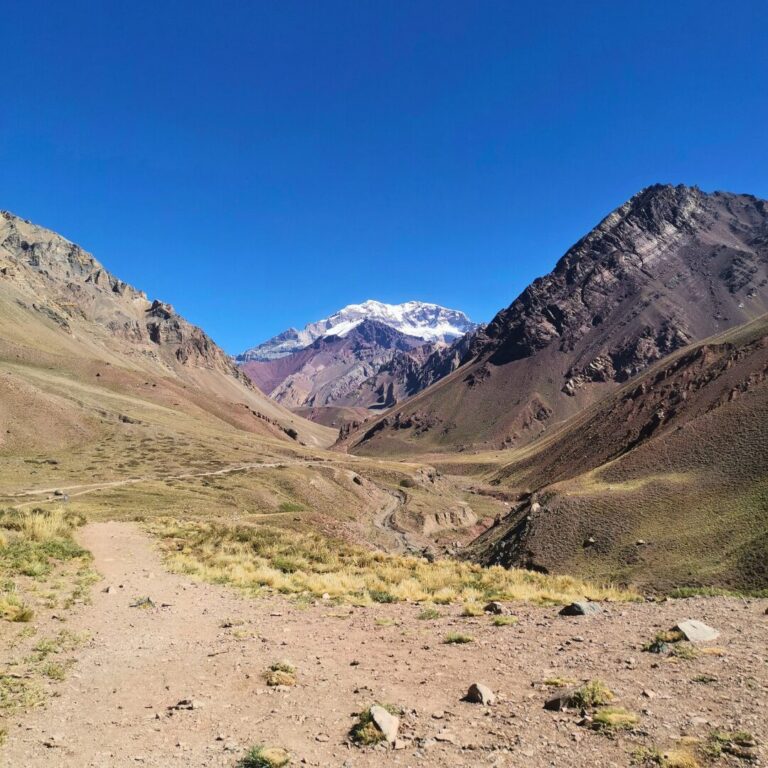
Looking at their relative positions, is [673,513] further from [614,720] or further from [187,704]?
[187,704]

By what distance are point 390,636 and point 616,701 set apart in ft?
19.7

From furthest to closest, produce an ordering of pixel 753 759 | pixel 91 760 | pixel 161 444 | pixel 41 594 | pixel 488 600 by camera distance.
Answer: pixel 161 444
pixel 488 600
pixel 41 594
pixel 91 760
pixel 753 759

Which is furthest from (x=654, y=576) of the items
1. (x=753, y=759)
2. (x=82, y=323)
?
(x=82, y=323)

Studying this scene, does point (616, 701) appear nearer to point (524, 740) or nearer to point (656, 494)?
point (524, 740)

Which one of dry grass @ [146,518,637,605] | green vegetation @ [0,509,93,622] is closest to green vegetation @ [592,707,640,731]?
dry grass @ [146,518,637,605]

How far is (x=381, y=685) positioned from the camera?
9.60 meters

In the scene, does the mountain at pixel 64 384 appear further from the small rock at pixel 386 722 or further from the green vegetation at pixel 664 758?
the green vegetation at pixel 664 758

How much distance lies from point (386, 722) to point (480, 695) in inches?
75.1

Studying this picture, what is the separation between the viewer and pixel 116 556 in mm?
22172

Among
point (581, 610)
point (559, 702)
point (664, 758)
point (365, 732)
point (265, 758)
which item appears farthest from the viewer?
point (581, 610)

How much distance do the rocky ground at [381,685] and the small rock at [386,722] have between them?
0.19 meters

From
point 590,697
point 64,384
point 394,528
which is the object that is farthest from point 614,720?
point 64,384

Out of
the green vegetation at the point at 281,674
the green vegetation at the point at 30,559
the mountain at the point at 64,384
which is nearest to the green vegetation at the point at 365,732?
the green vegetation at the point at 281,674

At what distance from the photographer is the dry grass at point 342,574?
692 inches
